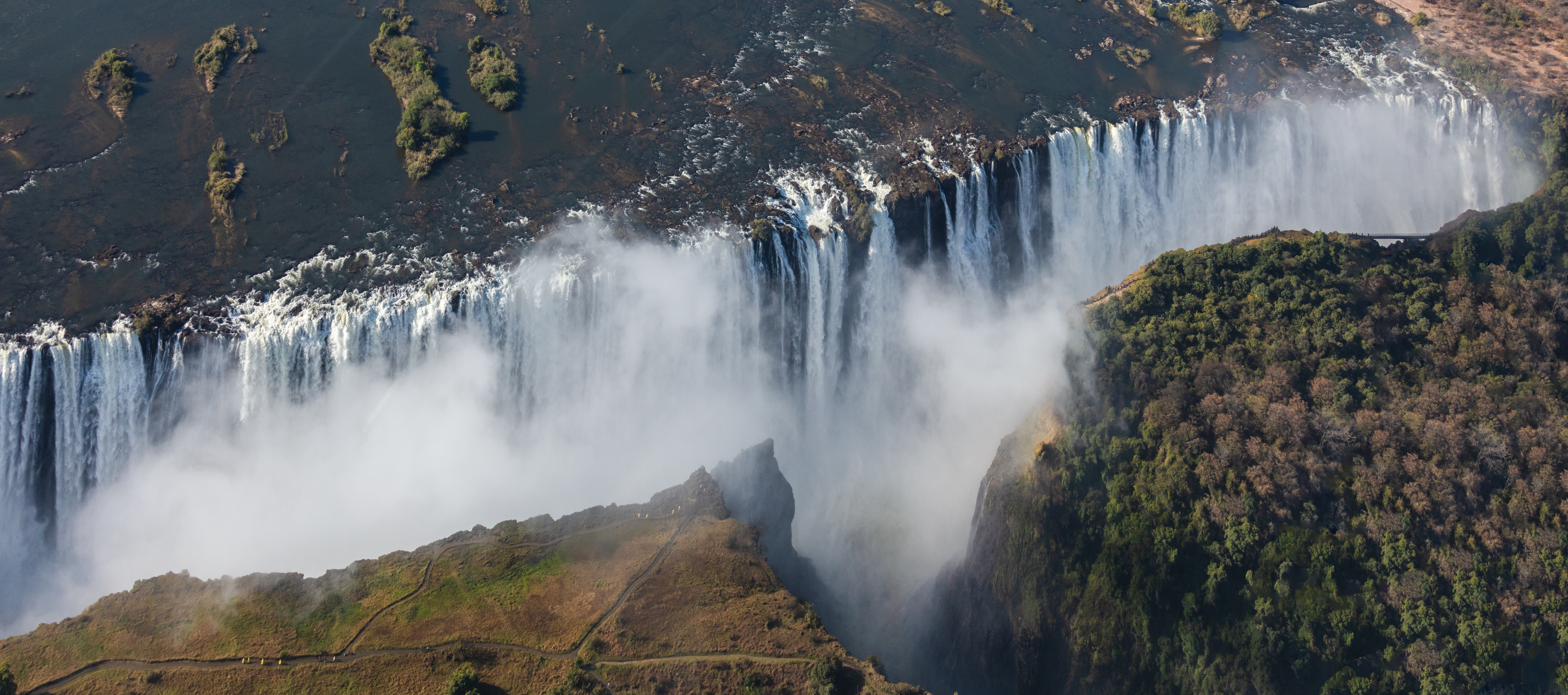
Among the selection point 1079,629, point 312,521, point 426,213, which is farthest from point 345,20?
point 1079,629

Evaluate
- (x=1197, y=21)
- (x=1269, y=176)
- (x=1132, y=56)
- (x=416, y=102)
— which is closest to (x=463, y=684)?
(x=416, y=102)

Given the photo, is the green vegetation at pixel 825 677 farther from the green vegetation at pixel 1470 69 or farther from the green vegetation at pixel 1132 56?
the green vegetation at pixel 1470 69

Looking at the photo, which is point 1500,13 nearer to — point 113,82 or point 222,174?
point 222,174

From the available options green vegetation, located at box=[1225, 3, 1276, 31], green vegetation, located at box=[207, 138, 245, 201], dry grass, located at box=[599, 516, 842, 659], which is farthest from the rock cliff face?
green vegetation, located at box=[1225, 3, 1276, 31]

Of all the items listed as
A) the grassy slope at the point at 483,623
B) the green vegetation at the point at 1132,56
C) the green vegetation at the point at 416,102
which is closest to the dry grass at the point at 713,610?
the grassy slope at the point at 483,623

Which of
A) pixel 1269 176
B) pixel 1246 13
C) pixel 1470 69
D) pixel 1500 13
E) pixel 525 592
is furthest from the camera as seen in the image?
pixel 1500 13

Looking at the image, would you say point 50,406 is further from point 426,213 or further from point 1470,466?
point 1470,466

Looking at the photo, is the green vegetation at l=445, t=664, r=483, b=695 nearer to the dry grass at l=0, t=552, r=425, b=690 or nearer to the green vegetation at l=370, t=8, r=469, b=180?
the dry grass at l=0, t=552, r=425, b=690
